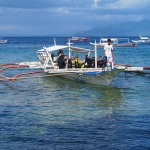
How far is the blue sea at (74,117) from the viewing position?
1233 centimetres

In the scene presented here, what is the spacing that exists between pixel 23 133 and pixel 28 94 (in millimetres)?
8297

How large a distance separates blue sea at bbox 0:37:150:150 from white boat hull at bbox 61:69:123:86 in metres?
0.39

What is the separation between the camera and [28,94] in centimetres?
2144

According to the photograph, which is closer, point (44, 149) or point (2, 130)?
point (44, 149)

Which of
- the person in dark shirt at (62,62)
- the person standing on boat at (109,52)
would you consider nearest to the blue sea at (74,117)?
the person in dark shirt at (62,62)

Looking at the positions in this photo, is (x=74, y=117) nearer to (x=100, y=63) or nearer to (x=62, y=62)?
(x=100, y=63)

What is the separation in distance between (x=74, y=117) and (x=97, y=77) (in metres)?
8.20

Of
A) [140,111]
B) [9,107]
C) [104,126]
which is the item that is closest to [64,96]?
[9,107]

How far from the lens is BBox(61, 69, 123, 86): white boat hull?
22.5 meters

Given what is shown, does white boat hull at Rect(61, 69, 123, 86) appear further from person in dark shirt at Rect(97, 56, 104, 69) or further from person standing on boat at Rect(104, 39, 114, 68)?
person in dark shirt at Rect(97, 56, 104, 69)

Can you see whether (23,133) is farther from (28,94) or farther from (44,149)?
(28,94)

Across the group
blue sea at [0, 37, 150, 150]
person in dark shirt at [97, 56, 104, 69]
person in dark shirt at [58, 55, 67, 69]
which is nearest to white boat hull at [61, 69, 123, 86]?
blue sea at [0, 37, 150, 150]

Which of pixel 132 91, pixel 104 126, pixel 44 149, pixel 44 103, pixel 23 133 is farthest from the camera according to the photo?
pixel 132 91

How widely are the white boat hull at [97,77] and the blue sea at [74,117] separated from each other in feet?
1.27
